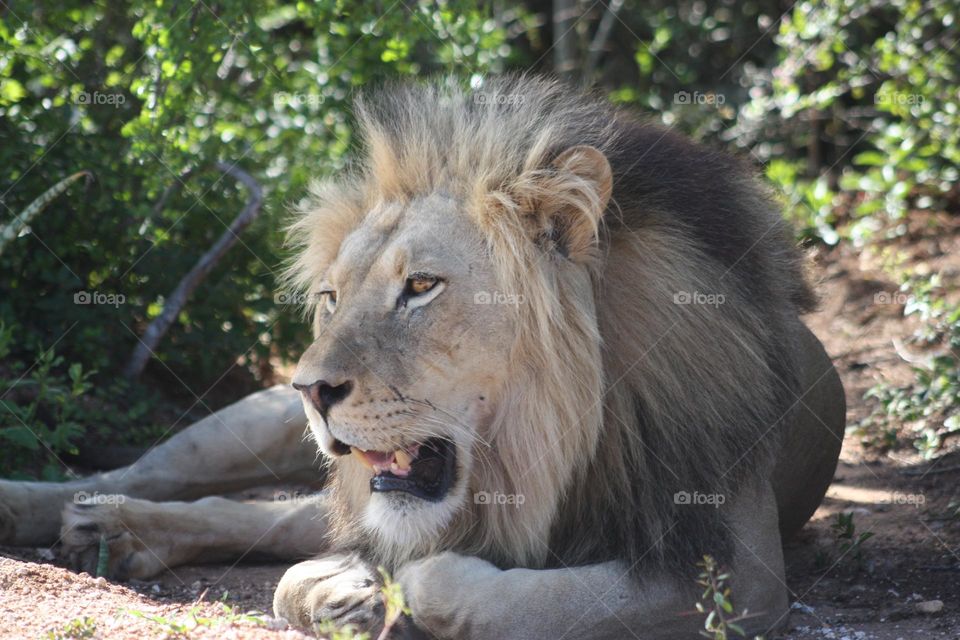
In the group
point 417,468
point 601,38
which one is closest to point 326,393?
point 417,468

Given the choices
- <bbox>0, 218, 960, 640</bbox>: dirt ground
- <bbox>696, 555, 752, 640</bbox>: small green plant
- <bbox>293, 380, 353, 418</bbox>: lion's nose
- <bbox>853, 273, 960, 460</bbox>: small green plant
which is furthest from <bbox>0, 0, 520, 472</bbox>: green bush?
<bbox>696, 555, 752, 640</bbox>: small green plant

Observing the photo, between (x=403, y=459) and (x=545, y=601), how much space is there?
501mm

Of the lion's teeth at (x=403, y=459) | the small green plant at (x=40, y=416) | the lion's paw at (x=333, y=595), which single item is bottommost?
the lion's paw at (x=333, y=595)

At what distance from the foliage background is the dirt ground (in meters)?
0.29

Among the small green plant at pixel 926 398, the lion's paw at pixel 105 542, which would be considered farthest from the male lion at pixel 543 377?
the small green plant at pixel 926 398

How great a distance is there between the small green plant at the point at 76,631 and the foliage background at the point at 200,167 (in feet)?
5.46

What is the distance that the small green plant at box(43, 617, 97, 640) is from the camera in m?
2.71

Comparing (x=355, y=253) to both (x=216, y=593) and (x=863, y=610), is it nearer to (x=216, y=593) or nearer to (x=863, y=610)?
(x=216, y=593)

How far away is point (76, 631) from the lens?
2752 millimetres

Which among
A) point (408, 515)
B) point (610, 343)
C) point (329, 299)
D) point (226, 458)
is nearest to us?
point (408, 515)

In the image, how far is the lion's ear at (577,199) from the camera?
9.96 ft

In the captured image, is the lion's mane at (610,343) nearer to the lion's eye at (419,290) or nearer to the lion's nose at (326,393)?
the lion's eye at (419,290)

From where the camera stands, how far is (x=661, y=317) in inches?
124

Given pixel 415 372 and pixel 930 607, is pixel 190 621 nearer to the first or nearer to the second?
pixel 415 372
